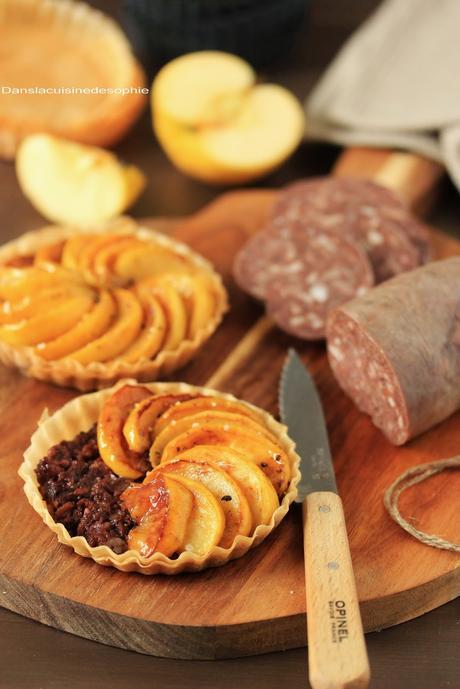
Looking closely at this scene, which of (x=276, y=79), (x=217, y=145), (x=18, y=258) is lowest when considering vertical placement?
(x=276, y=79)

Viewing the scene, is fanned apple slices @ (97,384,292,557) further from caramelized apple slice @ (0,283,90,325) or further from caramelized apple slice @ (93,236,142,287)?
caramelized apple slice @ (93,236,142,287)

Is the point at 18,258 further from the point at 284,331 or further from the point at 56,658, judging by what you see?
the point at 56,658

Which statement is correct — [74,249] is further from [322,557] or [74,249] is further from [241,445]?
[322,557]

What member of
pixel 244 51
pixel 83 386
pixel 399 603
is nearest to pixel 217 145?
pixel 244 51

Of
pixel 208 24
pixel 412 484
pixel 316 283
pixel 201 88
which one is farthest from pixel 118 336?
pixel 208 24

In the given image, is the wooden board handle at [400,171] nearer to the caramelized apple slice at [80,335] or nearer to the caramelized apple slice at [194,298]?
the caramelized apple slice at [194,298]

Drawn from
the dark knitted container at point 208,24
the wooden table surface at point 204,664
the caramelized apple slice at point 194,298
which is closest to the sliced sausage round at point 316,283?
the caramelized apple slice at point 194,298
